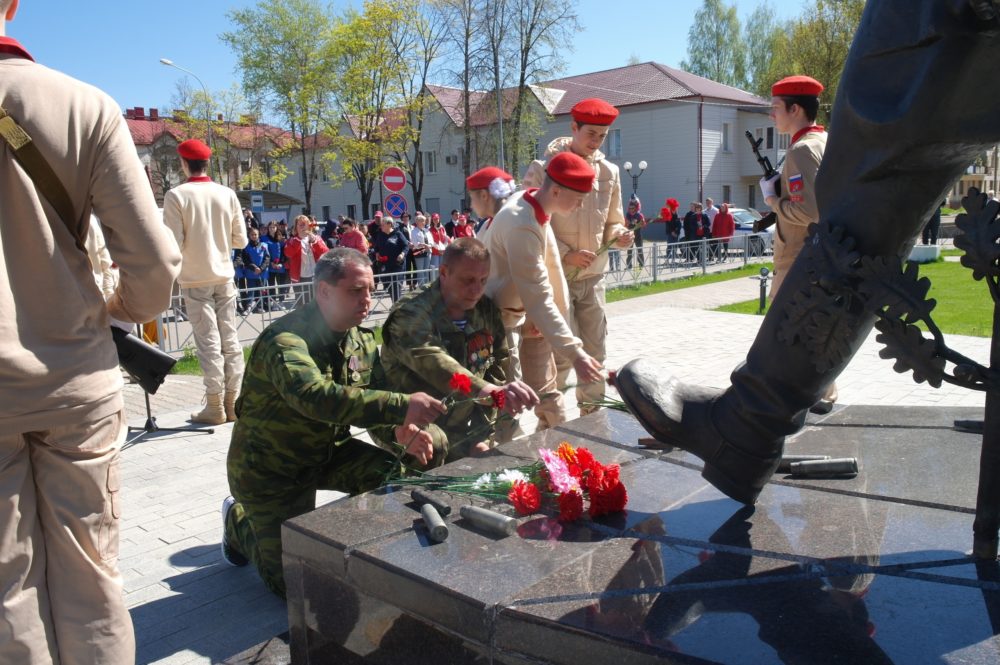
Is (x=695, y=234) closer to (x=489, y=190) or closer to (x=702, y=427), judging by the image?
(x=489, y=190)

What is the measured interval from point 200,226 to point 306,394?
386 centimetres

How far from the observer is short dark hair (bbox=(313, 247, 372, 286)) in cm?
331

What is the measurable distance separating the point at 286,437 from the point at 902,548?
2.29 metres

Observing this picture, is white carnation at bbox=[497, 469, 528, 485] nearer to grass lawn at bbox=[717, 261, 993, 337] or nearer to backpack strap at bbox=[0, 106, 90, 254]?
backpack strap at bbox=[0, 106, 90, 254]

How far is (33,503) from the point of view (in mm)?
2158

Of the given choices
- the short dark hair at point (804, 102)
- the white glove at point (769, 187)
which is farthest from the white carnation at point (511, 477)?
the short dark hair at point (804, 102)

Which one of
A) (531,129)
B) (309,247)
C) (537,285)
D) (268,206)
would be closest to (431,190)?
(268,206)

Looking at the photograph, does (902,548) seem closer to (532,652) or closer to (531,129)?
(532,652)

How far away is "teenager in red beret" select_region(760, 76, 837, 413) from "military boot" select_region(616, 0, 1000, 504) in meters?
2.73

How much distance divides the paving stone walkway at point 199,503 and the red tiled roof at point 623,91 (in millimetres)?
30796

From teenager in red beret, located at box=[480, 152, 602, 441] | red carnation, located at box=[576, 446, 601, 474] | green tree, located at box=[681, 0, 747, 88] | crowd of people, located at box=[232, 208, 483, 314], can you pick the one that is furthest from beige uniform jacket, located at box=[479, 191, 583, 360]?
green tree, located at box=[681, 0, 747, 88]

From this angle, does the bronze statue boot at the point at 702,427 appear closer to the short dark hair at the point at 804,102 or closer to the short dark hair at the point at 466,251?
the short dark hair at the point at 466,251

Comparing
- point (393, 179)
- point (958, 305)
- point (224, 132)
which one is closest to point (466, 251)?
point (958, 305)

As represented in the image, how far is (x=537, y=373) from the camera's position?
500cm
